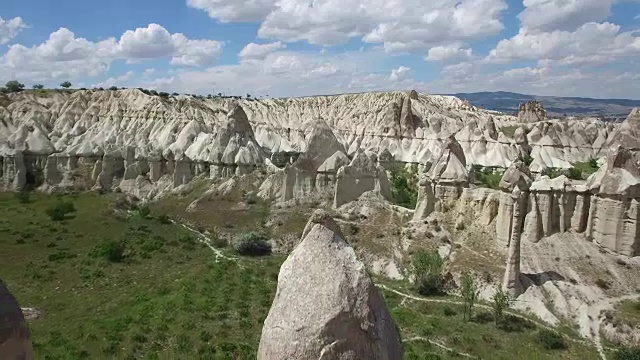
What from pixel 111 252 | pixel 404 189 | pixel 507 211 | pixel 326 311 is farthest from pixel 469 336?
pixel 404 189

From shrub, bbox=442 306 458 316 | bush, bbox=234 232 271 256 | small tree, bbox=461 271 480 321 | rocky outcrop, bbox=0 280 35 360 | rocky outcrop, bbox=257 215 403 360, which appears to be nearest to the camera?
rocky outcrop, bbox=0 280 35 360

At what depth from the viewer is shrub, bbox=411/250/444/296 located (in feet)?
81.5

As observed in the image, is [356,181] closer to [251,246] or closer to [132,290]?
[251,246]

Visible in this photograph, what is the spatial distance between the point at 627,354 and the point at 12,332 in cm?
1937

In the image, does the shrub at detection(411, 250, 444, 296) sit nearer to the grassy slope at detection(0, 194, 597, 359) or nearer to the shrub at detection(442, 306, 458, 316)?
the grassy slope at detection(0, 194, 597, 359)

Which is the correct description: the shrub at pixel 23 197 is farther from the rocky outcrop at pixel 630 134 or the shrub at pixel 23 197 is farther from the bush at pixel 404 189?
the rocky outcrop at pixel 630 134

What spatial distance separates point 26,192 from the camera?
4978cm

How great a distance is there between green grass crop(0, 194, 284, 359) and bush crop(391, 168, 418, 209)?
45.2ft

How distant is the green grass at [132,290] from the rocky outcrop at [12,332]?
481 inches

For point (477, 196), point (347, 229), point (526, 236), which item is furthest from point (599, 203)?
point (347, 229)

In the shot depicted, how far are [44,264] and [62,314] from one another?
26.1 ft

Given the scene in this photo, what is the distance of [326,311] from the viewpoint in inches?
302

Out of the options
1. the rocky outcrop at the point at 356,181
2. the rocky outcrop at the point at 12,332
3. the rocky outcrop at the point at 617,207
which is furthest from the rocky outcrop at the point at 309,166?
the rocky outcrop at the point at 12,332

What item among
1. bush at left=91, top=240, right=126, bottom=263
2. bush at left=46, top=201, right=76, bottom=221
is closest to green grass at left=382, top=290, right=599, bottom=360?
bush at left=91, top=240, right=126, bottom=263
